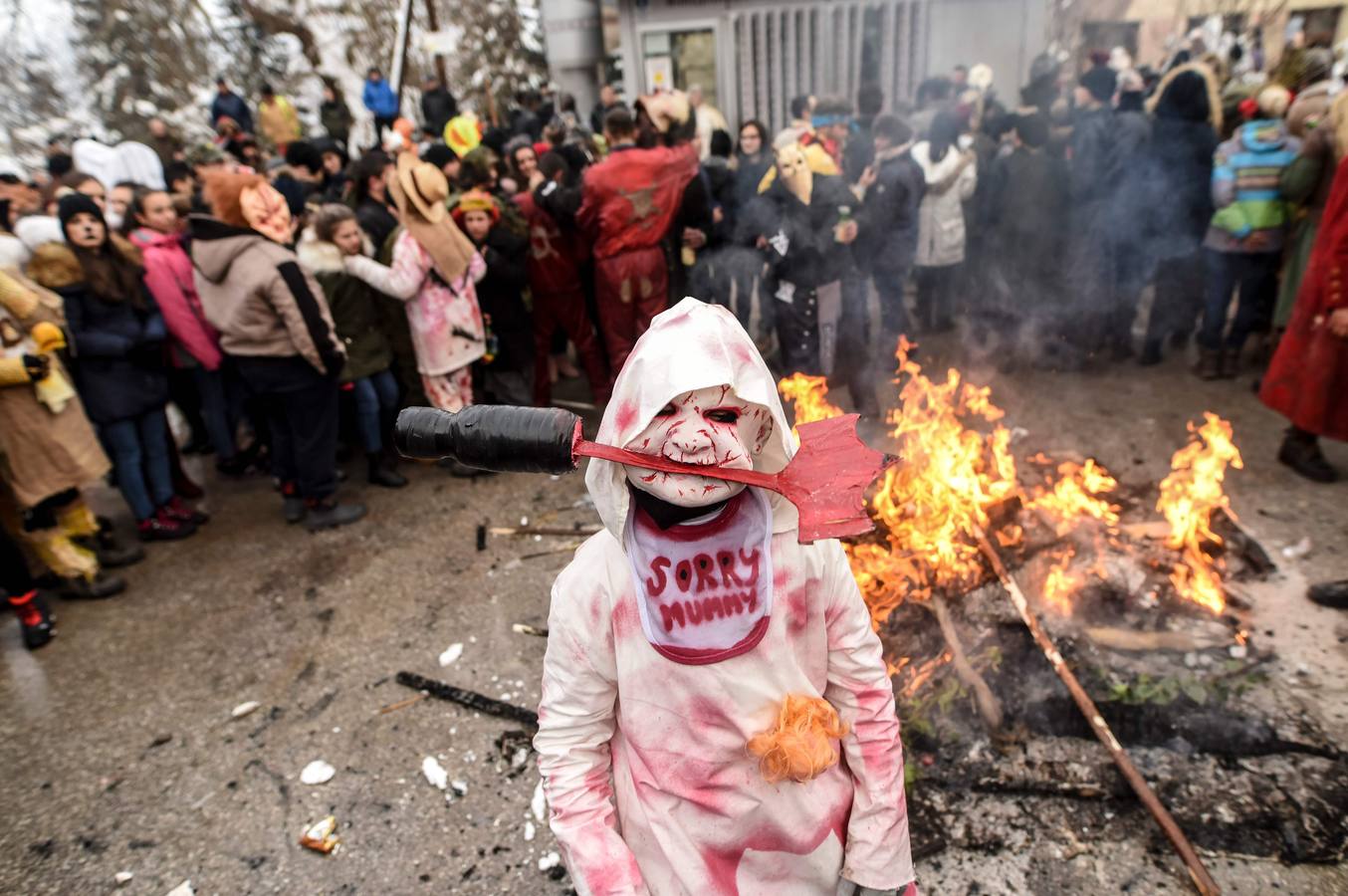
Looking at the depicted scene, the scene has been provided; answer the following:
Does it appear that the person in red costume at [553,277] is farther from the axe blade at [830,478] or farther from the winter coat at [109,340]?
the axe blade at [830,478]

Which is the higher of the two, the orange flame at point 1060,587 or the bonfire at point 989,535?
the bonfire at point 989,535

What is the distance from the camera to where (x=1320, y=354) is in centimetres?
474

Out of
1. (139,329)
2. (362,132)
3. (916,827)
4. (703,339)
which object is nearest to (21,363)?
(139,329)

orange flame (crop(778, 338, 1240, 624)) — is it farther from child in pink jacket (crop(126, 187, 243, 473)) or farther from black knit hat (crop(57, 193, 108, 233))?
black knit hat (crop(57, 193, 108, 233))

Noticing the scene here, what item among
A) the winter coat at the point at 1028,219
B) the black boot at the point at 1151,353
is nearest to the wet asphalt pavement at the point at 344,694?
the black boot at the point at 1151,353

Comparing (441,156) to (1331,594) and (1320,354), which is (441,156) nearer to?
(1320,354)

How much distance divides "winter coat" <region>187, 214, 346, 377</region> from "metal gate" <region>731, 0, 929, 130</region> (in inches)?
434

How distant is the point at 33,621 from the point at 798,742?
5.06 metres

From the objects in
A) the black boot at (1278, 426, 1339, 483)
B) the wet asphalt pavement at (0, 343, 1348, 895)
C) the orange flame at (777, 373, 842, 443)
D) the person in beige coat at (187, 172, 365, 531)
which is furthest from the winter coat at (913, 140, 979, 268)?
the person in beige coat at (187, 172, 365, 531)

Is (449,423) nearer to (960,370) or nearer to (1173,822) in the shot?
(1173,822)

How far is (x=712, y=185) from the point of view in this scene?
7.55 metres

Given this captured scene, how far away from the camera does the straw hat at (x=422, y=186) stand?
18.3 feet

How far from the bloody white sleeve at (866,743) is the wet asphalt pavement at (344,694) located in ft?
3.73

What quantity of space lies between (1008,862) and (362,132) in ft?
74.9
